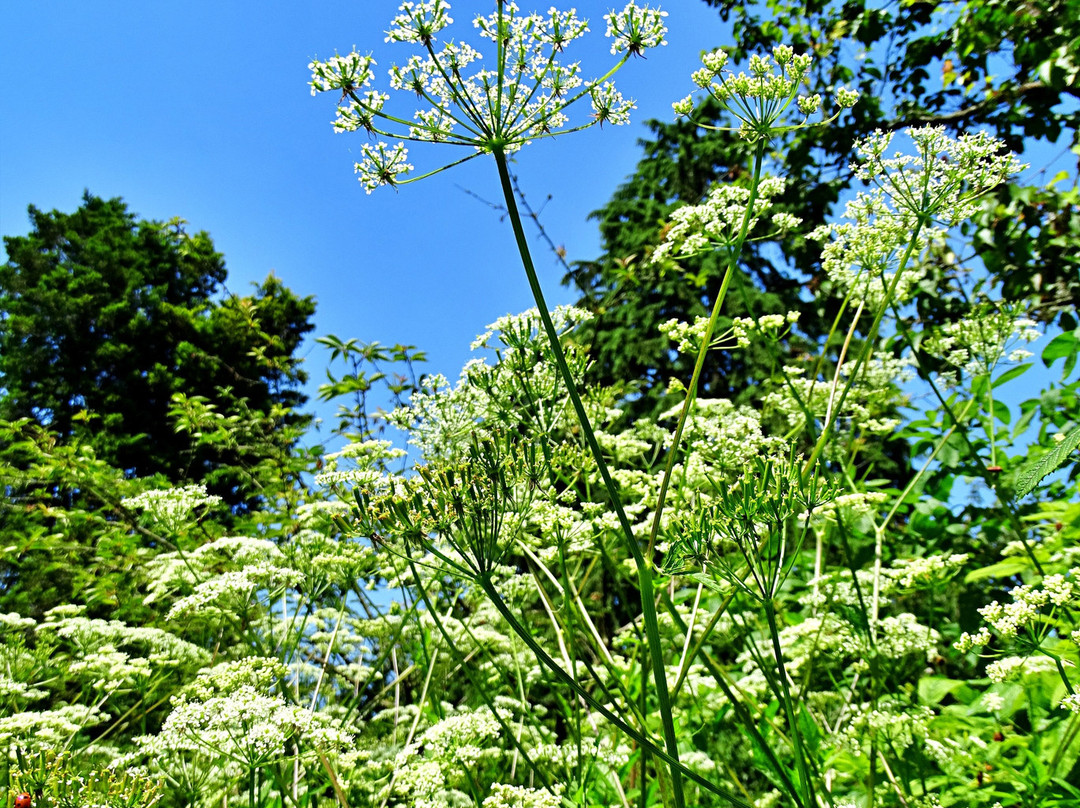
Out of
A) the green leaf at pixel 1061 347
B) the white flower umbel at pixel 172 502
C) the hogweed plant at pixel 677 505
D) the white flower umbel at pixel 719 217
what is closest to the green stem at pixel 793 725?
the hogweed plant at pixel 677 505

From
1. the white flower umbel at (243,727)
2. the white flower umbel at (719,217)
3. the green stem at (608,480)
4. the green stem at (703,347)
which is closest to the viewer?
the green stem at (608,480)

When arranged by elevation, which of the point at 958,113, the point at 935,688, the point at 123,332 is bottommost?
the point at 935,688

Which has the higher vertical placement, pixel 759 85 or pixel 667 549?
pixel 759 85

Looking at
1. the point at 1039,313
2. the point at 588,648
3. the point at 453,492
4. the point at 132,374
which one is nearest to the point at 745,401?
the point at 1039,313

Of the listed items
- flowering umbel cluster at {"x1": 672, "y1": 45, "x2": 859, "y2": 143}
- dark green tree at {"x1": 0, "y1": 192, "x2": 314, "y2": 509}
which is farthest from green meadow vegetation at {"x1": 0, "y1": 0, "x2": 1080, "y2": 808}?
dark green tree at {"x1": 0, "y1": 192, "x2": 314, "y2": 509}

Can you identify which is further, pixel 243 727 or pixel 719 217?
pixel 719 217

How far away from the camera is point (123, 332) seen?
21406 mm

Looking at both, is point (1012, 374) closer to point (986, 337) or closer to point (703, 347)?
point (986, 337)

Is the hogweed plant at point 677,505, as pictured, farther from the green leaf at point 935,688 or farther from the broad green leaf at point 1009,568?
the broad green leaf at point 1009,568

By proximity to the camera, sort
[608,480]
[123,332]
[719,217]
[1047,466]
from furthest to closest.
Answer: [123,332]
[719,217]
[608,480]
[1047,466]

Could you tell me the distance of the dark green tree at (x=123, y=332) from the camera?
19031mm

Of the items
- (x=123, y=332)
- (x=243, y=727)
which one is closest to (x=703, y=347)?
(x=243, y=727)

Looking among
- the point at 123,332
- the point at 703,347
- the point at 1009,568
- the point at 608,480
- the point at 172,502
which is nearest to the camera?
the point at 608,480

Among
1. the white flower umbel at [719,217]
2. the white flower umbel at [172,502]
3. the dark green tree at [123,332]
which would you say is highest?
the dark green tree at [123,332]
